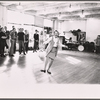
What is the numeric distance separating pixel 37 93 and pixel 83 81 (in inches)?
49.3

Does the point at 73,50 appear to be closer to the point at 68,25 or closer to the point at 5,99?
the point at 5,99

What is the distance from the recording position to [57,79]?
12.2 feet

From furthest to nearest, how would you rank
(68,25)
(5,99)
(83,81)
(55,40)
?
(68,25)
(55,40)
(83,81)
(5,99)

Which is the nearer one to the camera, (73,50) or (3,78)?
(3,78)

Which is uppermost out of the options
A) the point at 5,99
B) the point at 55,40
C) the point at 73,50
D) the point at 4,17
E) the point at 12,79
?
the point at 4,17

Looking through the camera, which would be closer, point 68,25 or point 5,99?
point 5,99

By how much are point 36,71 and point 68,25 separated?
8.50 meters

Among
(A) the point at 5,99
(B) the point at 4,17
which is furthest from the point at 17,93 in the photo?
(B) the point at 4,17

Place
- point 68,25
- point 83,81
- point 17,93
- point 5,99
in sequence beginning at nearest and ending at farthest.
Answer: point 5,99
point 17,93
point 83,81
point 68,25

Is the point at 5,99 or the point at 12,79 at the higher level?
the point at 12,79

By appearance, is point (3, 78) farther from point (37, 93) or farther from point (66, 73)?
point (66, 73)

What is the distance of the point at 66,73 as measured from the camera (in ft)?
14.0

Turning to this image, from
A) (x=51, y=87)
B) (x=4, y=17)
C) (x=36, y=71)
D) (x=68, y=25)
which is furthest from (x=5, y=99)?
(x=68, y=25)

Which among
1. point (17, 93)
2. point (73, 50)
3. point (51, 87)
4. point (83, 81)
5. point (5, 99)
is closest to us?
point (5, 99)
